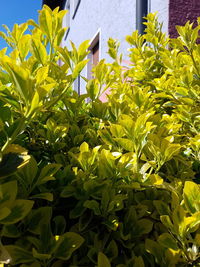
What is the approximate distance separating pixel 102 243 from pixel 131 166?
24cm

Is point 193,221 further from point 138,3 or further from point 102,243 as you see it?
point 138,3

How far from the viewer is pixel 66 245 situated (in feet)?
2.51

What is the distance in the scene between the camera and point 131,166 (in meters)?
0.90

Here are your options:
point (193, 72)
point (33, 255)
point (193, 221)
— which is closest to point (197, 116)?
point (193, 72)

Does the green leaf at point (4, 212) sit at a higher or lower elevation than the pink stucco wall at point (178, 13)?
lower

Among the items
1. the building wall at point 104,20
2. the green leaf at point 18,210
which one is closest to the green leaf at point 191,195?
the green leaf at point 18,210

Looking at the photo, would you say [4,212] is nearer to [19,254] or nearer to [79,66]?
[19,254]

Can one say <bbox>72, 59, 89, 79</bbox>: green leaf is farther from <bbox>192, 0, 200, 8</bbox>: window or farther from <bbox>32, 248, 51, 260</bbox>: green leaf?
<bbox>192, 0, 200, 8</bbox>: window

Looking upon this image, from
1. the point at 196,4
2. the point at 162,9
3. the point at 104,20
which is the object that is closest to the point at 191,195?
the point at 162,9

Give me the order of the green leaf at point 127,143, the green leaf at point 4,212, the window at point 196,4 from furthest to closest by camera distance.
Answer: the window at point 196,4, the green leaf at point 127,143, the green leaf at point 4,212

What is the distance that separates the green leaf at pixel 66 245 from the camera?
745mm

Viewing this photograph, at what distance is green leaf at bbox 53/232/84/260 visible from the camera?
745 mm

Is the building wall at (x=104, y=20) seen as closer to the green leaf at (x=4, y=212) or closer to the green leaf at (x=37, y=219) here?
the green leaf at (x=37, y=219)

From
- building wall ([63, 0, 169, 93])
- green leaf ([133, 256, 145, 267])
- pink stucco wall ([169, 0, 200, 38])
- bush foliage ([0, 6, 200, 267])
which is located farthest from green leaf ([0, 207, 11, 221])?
pink stucco wall ([169, 0, 200, 38])
